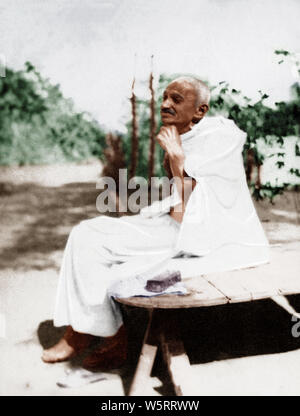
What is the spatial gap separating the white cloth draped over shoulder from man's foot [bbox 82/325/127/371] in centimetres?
63

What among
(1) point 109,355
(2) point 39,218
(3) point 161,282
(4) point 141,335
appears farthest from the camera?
(2) point 39,218

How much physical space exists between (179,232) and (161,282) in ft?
1.19

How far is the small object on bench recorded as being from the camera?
2.85 m

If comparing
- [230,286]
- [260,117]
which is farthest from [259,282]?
[260,117]

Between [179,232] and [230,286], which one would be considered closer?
[230,286]

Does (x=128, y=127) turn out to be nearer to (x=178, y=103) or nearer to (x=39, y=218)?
(x=39, y=218)

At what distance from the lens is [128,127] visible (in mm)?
5770

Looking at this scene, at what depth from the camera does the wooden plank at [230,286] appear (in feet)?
9.31

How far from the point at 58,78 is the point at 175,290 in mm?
2281

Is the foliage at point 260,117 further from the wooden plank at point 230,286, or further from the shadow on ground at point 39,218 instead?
the shadow on ground at point 39,218

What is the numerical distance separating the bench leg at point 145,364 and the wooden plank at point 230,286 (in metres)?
0.45

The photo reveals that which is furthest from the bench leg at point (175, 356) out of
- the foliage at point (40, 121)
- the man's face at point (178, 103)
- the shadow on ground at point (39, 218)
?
the foliage at point (40, 121)

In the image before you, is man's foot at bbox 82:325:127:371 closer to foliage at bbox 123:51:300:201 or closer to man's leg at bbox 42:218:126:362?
man's leg at bbox 42:218:126:362

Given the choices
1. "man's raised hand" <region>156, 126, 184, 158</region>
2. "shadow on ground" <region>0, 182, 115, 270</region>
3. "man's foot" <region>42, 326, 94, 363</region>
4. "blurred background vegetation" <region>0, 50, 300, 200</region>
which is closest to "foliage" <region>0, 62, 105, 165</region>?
"blurred background vegetation" <region>0, 50, 300, 200</region>
